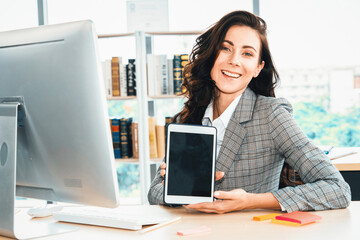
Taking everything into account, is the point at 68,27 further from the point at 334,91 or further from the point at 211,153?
the point at 334,91

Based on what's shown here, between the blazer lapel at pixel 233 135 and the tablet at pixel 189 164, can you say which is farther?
the blazer lapel at pixel 233 135

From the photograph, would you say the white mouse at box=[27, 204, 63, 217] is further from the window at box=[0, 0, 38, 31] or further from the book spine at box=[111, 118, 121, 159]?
the window at box=[0, 0, 38, 31]

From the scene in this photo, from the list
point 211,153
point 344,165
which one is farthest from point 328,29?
point 211,153

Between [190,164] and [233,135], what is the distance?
1.17ft

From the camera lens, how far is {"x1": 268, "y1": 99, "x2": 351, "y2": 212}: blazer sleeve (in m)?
1.19

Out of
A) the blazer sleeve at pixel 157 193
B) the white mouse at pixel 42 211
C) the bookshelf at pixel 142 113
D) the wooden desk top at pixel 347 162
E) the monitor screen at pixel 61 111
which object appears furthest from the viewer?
the bookshelf at pixel 142 113

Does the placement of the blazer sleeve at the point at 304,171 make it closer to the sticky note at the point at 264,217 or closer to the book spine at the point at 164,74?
the sticky note at the point at 264,217

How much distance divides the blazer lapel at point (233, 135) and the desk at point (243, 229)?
0.27 m

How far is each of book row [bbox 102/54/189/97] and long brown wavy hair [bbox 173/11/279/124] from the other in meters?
1.31

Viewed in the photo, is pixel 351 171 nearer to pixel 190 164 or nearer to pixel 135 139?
pixel 190 164

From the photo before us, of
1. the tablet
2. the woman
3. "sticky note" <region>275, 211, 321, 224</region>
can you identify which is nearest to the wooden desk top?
the woman

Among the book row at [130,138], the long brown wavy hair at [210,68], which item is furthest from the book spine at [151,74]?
the long brown wavy hair at [210,68]

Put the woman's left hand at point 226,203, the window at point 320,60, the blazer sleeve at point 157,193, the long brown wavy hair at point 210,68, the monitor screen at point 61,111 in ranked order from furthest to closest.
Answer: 1. the window at point 320,60
2. the long brown wavy hair at point 210,68
3. the blazer sleeve at point 157,193
4. the woman's left hand at point 226,203
5. the monitor screen at point 61,111

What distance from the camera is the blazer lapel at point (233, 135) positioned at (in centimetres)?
143
